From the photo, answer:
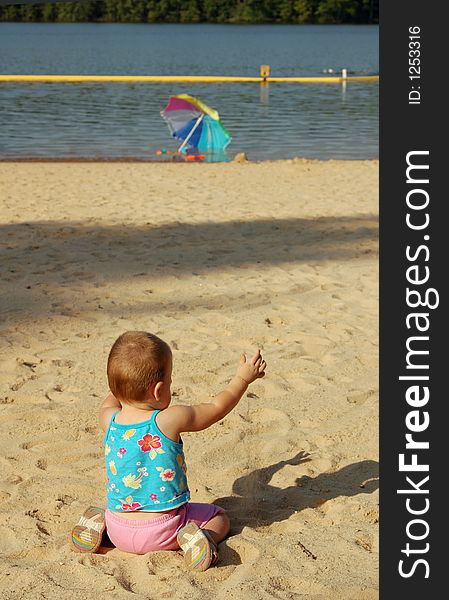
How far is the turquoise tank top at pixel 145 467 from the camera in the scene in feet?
10.4

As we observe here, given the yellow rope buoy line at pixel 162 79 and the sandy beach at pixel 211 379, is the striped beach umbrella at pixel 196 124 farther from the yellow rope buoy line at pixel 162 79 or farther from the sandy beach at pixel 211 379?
the yellow rope buoy line at pixel 162 79

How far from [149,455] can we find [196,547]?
0.34 meters

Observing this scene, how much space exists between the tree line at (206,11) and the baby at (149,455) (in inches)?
3782

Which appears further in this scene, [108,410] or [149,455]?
[108,410]

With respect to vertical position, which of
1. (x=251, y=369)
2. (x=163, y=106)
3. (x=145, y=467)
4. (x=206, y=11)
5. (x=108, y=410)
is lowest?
(x=163, y=106)

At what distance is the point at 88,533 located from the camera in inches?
127

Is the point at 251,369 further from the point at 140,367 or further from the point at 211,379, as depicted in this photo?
the point at 211,379

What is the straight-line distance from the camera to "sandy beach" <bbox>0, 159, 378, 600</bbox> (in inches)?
124

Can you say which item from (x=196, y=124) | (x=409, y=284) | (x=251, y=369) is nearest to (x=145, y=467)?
(x=251, y=369)

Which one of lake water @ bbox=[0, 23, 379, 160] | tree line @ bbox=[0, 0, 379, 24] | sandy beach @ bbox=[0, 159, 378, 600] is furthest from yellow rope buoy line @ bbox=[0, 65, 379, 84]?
tree line @ bbox=[0, 0, 379, 24]

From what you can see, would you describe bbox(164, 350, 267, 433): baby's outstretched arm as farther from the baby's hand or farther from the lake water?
the lake water

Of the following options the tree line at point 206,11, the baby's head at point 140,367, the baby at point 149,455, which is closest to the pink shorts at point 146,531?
the baby at point 149,455

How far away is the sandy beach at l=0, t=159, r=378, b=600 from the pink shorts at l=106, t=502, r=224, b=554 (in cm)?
5

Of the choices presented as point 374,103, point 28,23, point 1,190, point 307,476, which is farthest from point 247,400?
point 28,23
